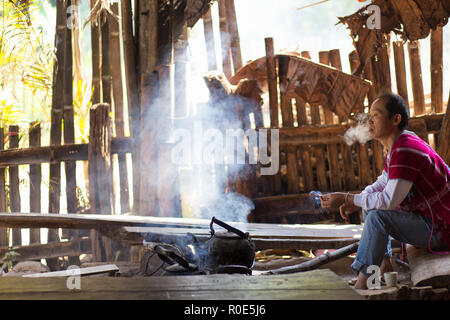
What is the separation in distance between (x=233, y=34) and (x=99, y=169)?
16.2 feet

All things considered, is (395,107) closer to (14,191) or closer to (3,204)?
(14,191)

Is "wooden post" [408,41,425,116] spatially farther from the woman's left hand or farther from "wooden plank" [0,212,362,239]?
the woman's left hand

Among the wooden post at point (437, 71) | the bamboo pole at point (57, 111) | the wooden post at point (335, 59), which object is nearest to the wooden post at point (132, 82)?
the bamboo pole at point (57, 111)

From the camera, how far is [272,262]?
4.78 metres

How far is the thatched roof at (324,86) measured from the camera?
610 cm

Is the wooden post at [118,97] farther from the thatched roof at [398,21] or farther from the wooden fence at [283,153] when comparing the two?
the thatched roof at [398,21]

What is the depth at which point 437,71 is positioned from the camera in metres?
6.41

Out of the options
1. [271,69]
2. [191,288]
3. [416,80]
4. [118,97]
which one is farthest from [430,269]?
[118,97]

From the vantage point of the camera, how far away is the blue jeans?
3029mm

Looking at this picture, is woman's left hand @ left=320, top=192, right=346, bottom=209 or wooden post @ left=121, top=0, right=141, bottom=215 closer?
woman's left hand @ left=320, top=192, right=346, bottom=209

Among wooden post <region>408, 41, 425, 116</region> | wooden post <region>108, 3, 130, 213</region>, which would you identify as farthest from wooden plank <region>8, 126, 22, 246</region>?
wooden post <region>408, 41, 425, 116</region>

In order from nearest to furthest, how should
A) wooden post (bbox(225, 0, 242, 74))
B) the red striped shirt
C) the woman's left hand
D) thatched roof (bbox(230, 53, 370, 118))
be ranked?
the red striped shirt
the woman's left hand
thatched roof (bbox(230, 53, 370, 118))
wooden post (bbox(225, 0, 242, 74))

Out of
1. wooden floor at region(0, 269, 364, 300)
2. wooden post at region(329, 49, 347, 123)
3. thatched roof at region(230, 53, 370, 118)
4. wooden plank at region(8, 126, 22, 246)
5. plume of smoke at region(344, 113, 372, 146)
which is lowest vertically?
wooden floor at region(0, 269, 364, 300)

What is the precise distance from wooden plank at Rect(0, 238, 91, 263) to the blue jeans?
422cm
